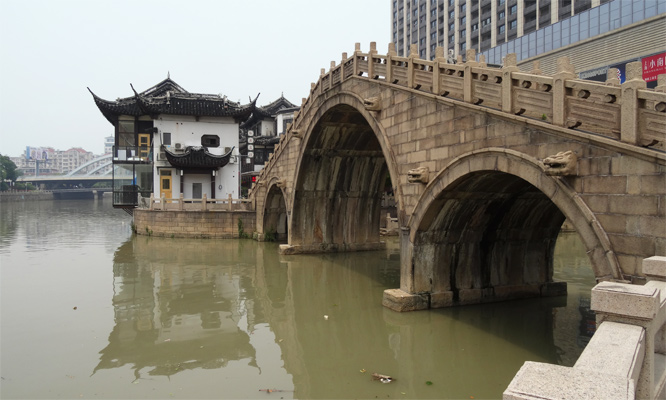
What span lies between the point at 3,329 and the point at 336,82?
1151 cm

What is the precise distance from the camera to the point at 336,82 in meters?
15.8

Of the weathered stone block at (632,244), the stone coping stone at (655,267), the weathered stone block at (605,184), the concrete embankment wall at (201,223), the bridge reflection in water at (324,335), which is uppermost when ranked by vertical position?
the weathered stone block at (605,184)

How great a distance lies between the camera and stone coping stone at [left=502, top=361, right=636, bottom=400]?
256 cm

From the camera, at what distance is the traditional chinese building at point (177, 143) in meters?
31.5

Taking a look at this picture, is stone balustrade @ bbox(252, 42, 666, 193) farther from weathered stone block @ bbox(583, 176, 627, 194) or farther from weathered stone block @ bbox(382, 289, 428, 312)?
weathered stone block @ bbox(382, 289, 428, 312)

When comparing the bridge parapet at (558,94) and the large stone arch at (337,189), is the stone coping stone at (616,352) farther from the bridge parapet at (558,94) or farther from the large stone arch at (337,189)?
the large stone arch at (337,189)

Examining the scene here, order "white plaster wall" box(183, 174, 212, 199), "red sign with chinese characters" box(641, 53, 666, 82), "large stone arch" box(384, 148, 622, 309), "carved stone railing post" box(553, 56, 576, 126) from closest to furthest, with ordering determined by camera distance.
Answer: "carved stone railing post" box(553, 56, 576, 126) < "large stone arch" box(384, 148, 622, 309) < "red sign with chinese characters" box(641, 53, 666, 82) < "white plaster wall" box(183, 174, 212, 199)

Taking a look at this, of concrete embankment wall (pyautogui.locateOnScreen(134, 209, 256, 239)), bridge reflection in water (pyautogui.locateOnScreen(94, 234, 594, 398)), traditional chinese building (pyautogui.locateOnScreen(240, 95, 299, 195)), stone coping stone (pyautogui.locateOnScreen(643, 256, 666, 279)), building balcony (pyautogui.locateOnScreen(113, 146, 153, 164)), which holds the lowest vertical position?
bridge reflection in water (pyautogui.locateOnScreen(94, 234, 594, 398))

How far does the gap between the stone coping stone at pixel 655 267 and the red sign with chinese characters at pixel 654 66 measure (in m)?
22.9

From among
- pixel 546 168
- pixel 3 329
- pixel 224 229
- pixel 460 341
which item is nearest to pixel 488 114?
pixel 546 168

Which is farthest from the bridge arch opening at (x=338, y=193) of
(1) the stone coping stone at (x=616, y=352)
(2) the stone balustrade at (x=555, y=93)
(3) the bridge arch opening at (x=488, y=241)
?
(1) the stone coping stone at (x=616, y=352)

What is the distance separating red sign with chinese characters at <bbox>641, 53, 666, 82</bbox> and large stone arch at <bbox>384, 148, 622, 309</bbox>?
16.4m

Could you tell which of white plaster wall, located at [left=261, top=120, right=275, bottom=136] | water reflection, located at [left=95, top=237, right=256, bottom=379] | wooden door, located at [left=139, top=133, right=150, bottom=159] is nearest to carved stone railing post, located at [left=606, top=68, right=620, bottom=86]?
water reflection, located at [left=95, top=237, right=256, bottom=379]

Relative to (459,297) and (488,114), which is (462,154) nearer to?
(488,114)
